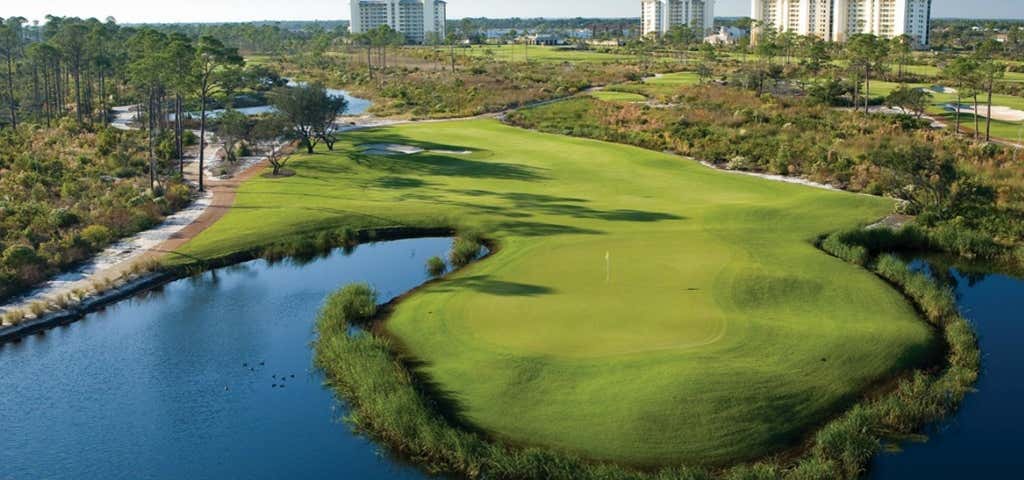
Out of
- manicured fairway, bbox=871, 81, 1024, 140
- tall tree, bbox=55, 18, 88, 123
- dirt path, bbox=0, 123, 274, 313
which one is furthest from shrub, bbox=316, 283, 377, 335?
tall tree, bbox=55, 18, 88, 123

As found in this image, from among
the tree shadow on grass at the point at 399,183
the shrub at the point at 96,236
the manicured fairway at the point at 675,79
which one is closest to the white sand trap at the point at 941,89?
the manicured fairway at the point at 675,79

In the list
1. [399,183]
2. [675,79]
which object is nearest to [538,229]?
[399,183]

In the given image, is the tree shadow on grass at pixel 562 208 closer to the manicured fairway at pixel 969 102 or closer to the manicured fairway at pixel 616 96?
the manicured fairway at pixel 969 102

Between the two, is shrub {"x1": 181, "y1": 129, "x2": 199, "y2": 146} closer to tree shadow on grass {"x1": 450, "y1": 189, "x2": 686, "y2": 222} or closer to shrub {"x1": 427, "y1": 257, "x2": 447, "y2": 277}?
tree shadow on grass {"x1": 450, "y1": 189, "x2": 686, "y2": 222}

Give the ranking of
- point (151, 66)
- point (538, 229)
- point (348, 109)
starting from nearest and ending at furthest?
point (538, 229)
point (151, 66)
point (348, 109)

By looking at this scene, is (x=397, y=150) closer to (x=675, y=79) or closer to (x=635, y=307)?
(x=635, y=307)
